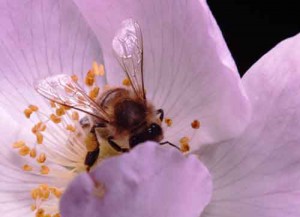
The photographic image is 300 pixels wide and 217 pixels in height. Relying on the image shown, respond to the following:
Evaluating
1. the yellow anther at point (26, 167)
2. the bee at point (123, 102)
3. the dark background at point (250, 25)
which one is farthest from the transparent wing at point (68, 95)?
the dark background at point (250, 25)

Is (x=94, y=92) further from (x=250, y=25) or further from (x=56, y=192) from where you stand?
(x=250, y=25)

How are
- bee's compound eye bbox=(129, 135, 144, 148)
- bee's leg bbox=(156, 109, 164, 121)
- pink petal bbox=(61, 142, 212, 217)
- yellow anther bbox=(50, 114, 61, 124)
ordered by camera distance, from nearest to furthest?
pink petal bbox=(61, 142, 212, 217) → bee's compound eye bbox=(129, 135, 144, 148) → bee's leg bbox=(156, 109, 164, 121) → yellow anther bbox=(50, 114, 61, 124)

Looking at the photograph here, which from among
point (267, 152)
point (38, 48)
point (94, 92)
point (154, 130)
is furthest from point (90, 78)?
point (267, 152)

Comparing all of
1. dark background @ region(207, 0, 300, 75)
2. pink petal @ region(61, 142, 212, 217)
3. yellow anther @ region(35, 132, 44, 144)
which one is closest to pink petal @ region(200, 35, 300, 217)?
pink petal @ region(61, 142, 212, 217)

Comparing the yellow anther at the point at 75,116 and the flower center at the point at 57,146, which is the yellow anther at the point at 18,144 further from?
the yellow anther at the point at 75,116

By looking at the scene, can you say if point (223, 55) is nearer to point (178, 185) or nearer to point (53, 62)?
point (178, 185)

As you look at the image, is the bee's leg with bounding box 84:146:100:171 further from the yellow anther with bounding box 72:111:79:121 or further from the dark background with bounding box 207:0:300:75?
the dark background with bounding box 207:0:300:75
